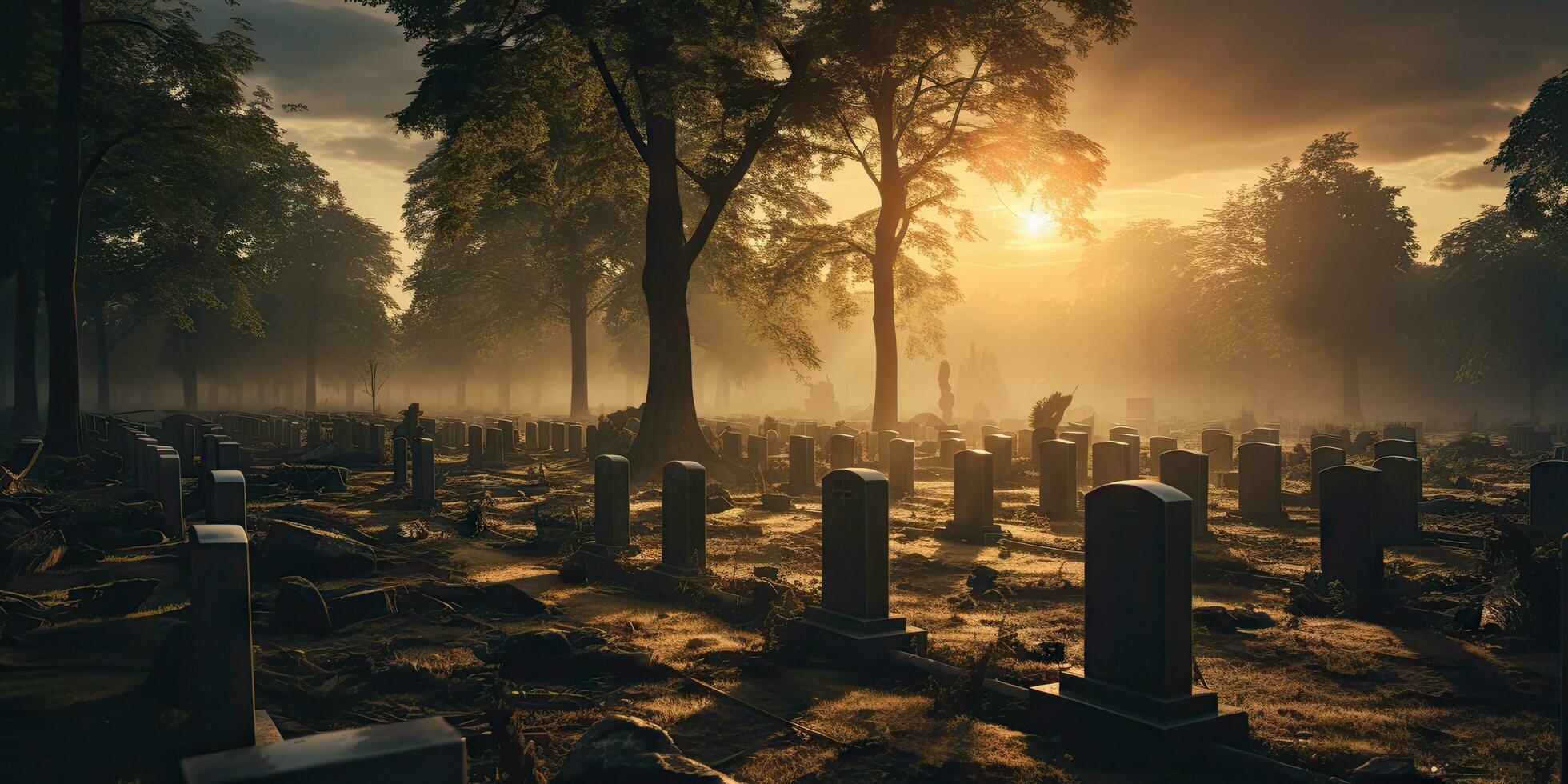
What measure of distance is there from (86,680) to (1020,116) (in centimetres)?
2620

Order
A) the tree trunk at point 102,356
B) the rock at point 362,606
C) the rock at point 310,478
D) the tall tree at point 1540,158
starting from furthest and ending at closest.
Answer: the tree trunk at point 102,356
the tall tree at point 1540,158
the rock at point 310,478
the rock at point 362,606

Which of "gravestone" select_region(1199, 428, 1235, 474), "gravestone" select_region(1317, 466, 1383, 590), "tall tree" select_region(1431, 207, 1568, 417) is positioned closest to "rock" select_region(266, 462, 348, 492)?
"gravestone" select_region(1317, 466, 1383, 590)

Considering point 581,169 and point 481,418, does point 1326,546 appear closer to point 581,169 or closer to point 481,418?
point 581,169

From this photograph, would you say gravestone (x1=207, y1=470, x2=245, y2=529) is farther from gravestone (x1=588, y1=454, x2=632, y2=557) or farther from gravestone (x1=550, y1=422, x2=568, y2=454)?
gravestone (x1=550, y1=422, x2=568, y2=454)

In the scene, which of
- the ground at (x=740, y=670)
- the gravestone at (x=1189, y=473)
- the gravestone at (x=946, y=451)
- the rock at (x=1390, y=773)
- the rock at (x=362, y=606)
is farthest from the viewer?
the gravestone at (x=946, y=451)

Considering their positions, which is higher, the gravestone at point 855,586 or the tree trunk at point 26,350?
the tree trunk at point 26,350

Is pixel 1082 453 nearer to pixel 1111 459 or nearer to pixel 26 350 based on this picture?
pixel 1111 459

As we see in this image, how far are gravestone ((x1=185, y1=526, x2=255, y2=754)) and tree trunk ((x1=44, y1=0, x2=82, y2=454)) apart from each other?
66.1 ft

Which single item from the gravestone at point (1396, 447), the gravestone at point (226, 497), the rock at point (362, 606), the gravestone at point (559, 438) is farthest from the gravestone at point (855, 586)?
the gravestone at point (559, 438)

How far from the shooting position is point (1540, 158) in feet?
91.1

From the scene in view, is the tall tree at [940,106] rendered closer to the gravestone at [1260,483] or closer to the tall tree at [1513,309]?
the gravestone at [1260,483]

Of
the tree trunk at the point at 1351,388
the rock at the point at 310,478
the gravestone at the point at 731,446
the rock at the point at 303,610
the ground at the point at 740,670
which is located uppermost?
the tree trunk at the point at 1351,388

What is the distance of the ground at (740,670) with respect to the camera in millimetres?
5188

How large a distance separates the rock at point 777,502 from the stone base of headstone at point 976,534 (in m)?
3.60
